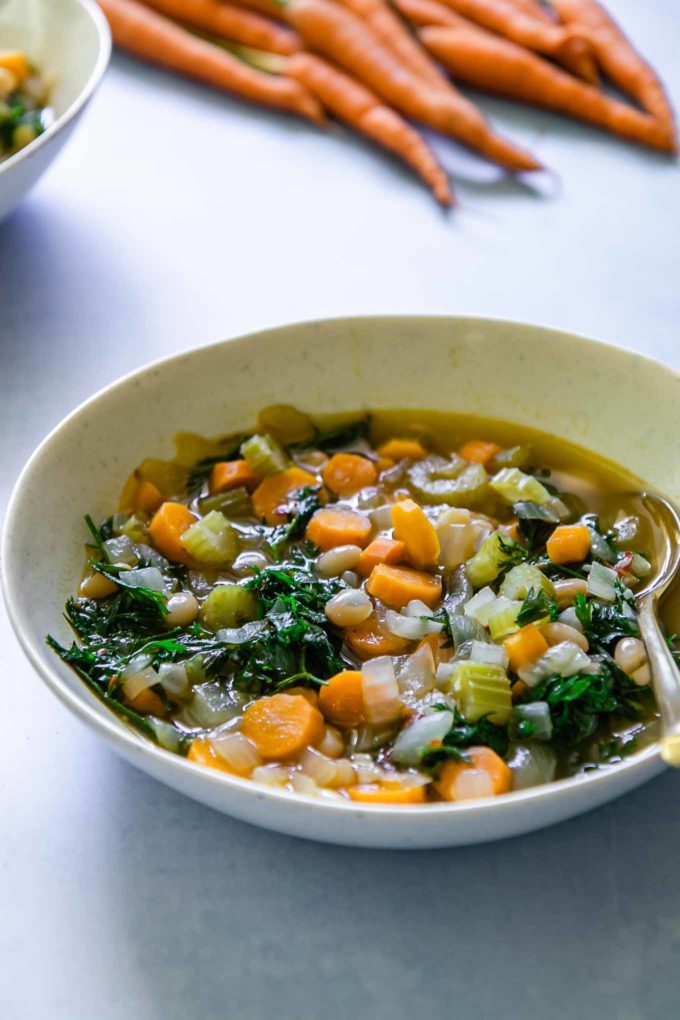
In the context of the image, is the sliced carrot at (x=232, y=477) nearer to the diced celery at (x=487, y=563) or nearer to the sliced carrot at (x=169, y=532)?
the sliced carrot at (x=169, y=532)

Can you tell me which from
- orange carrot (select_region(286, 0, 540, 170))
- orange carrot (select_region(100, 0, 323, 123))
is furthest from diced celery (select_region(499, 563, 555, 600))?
orange carrot (select_region(100, 0, 323, 123))

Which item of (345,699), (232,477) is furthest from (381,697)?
(232,477)

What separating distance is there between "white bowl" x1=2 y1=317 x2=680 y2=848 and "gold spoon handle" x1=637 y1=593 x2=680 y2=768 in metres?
0.39

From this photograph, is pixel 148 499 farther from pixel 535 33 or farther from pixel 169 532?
pixel 535 33

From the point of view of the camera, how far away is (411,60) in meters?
4.03

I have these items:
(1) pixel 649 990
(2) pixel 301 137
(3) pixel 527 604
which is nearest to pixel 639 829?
(1) pixel 649 990

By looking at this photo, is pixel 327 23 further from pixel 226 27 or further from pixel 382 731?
pixel 382 731

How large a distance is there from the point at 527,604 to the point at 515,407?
0.66 m

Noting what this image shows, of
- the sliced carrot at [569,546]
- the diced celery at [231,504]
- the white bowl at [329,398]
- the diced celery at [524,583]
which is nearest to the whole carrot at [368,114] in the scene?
the white bowl at [329,398]

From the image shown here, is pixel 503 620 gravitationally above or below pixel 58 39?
below

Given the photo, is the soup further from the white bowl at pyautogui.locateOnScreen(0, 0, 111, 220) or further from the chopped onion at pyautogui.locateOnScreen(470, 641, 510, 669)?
the white bowl at pyautogui.locateOnScreen(0, 0, 111, 220)

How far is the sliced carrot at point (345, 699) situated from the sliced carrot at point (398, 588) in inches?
9.4

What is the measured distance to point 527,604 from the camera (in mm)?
2066

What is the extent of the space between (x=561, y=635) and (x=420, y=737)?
1.13 ft
